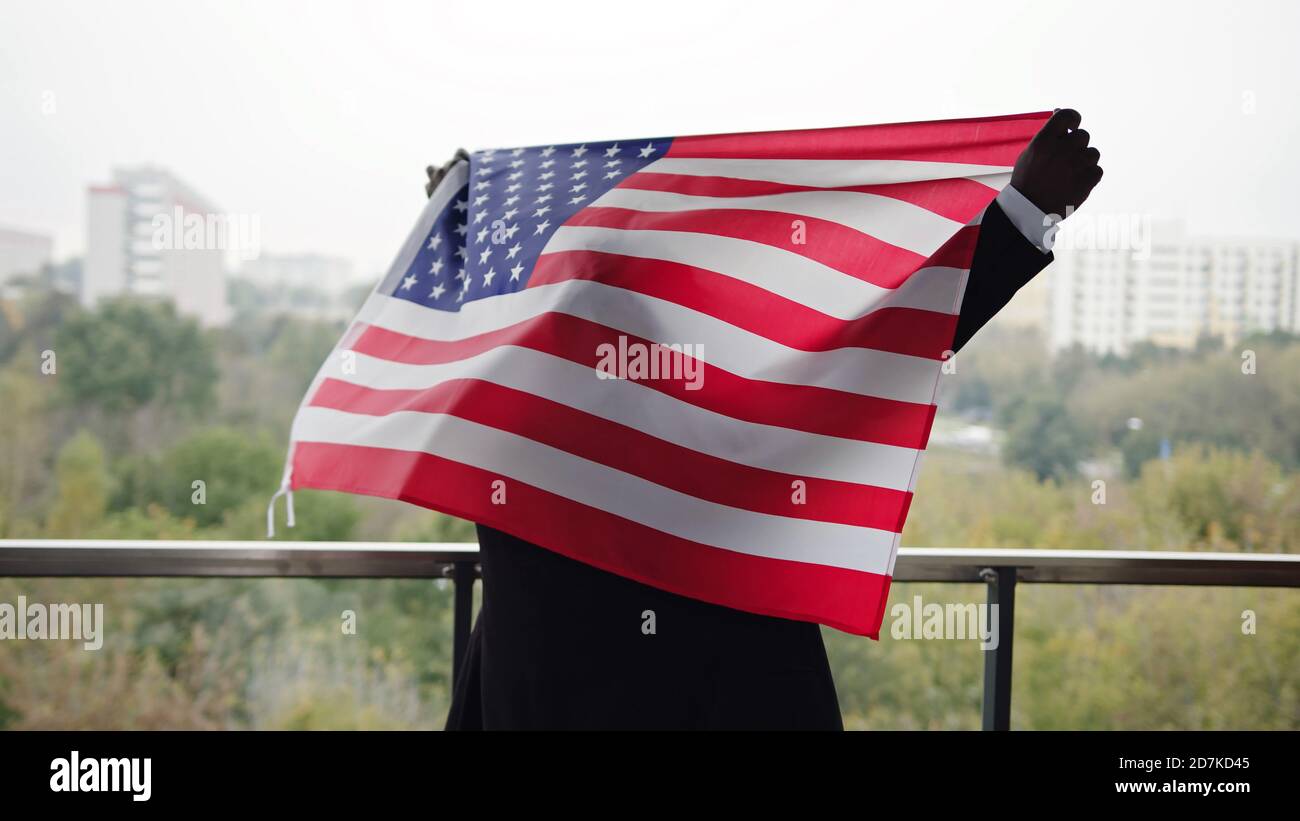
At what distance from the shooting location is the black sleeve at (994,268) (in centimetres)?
124

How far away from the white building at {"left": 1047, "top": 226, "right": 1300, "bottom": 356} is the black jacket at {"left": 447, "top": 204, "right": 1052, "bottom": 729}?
1608 centimetres

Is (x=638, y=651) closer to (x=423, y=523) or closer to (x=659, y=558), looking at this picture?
(x=659, y=558)

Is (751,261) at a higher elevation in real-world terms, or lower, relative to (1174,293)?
lower

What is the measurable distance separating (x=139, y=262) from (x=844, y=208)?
23002 millimetres

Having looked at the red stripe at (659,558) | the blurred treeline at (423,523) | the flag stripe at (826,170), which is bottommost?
the blurred treeline at (423,523)

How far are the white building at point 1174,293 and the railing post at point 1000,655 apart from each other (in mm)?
15351

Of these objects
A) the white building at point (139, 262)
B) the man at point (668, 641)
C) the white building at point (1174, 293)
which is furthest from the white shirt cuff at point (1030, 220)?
the white building at point (139, 262)

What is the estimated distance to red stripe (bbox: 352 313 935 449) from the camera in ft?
4.27

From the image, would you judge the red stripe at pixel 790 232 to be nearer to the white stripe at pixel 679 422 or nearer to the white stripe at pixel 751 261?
the white stripe at pixel 751 261

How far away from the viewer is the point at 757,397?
4.48ft

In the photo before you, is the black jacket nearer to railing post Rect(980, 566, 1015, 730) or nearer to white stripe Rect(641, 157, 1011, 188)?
white stripe Rect(641, 157, 1011, 188)

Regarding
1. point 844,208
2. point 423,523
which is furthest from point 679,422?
point 423,523

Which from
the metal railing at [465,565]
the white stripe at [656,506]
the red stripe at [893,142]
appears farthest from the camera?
the metal railing at [465,565]

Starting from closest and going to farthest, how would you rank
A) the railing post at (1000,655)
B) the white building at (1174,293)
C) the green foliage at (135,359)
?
the railing post at (1000,655)
the white building at (1174,293)
the green foliage at (135,359)
